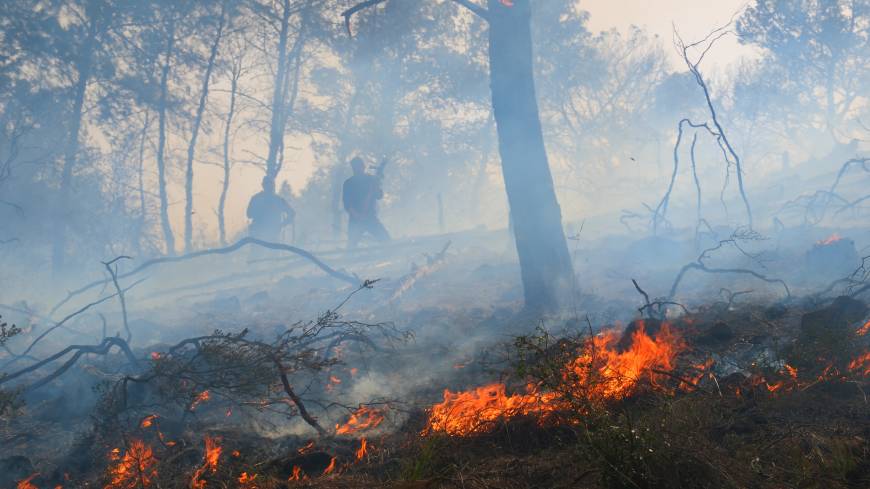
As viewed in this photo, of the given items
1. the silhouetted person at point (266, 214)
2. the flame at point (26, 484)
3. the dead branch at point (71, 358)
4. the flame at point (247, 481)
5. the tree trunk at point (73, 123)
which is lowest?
the flame at point (26, 484)

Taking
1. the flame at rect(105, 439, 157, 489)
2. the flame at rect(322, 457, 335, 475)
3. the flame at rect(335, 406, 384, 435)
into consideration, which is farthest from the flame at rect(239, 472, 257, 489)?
the flame at rect(335, 406, 384, 435)

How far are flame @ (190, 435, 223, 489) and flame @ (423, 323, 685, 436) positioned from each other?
4.31 feet

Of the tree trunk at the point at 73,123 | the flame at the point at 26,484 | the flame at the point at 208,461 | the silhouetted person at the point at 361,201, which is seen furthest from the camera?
the tree trunk at the point at 73,123

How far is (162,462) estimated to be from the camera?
3570mm

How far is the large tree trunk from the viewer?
8.33 metres

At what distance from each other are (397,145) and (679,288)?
19621 mm

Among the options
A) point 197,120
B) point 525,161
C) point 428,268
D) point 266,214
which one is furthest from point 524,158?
point 197,120

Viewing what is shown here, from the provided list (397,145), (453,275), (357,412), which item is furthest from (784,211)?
(397,145)

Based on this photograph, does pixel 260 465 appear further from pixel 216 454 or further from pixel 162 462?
pixel 162 462

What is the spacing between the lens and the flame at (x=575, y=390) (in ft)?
10.9

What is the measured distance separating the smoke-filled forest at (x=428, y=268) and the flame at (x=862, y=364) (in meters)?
0.02

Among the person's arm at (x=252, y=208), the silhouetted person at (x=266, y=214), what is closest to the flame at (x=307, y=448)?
the silhouetted person at (x=266, y=214)

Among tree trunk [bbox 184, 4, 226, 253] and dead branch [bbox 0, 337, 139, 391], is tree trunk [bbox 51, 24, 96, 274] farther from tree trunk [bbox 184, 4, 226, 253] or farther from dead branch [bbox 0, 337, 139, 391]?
dead branch [bbox 0, 337, 139, 391]

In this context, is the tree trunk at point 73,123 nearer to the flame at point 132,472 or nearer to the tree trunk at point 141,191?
the tree trunk at point 141,191
